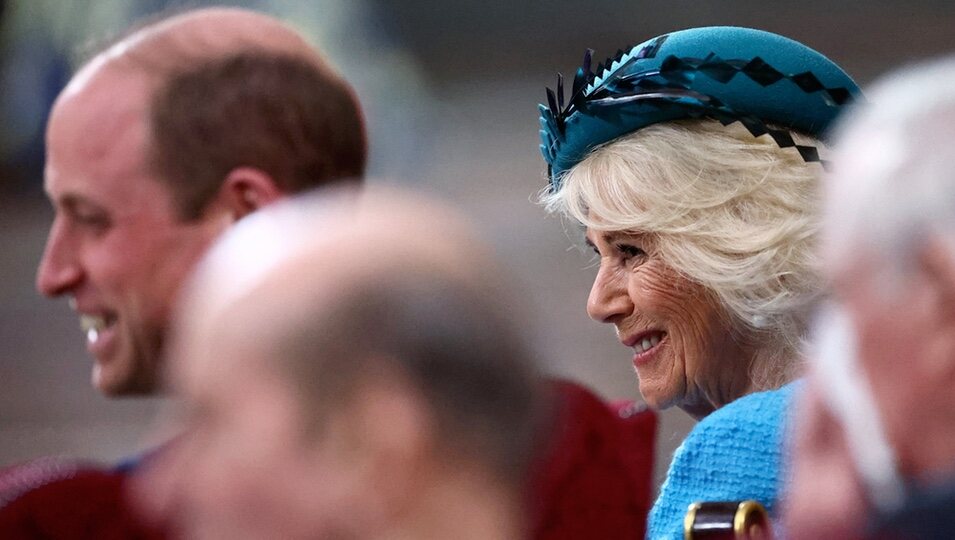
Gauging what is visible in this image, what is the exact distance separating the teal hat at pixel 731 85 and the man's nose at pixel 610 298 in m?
0.26

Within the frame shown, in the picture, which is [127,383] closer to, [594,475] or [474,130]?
[594,475]

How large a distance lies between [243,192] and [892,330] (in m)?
0.92

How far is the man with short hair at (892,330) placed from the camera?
0.89 metres

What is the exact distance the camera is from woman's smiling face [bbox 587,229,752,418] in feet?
7.76

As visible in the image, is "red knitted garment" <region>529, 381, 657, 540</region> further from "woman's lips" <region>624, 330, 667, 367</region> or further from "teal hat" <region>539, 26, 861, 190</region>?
"teal hat" <region>539, 26, 861, 190</region>

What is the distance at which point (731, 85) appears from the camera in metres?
2.33

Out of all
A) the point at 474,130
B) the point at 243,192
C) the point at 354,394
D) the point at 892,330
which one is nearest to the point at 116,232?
the point at 243,192

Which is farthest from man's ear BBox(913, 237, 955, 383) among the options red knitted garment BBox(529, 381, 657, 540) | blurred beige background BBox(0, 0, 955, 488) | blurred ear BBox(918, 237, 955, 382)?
blurred beige background BBox(0, 0, 955, 488)

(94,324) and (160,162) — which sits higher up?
(160,162)

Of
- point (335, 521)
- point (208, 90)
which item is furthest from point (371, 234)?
point (208, 90)

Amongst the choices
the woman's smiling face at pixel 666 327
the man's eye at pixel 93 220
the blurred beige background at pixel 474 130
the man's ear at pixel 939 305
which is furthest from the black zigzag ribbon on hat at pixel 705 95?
the blurred beige background at pixel 474 130

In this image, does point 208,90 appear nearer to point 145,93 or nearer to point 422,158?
point 145,93

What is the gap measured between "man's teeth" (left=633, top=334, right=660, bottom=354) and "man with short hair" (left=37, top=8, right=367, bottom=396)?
0.90m

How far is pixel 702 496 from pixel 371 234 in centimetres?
90
